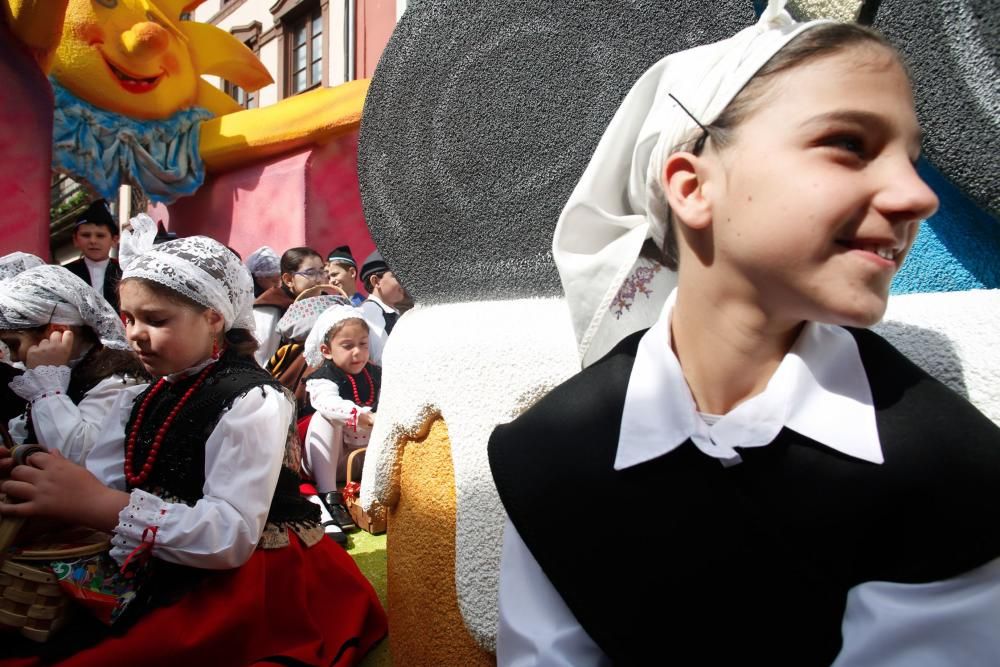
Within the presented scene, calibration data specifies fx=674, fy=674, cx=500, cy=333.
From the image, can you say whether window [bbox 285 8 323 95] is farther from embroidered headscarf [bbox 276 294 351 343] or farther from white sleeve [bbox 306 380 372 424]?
white sleeve [bbox 306 380 372 424]

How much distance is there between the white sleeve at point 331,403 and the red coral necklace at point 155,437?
5.13ft

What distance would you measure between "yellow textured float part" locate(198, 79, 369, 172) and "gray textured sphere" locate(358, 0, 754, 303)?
4.43m

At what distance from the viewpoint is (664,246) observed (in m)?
1.01

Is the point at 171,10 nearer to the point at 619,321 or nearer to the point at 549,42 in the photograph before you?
the point at 549,42

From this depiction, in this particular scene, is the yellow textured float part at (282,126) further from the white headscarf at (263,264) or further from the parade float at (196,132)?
the white headscarf at (263,264)

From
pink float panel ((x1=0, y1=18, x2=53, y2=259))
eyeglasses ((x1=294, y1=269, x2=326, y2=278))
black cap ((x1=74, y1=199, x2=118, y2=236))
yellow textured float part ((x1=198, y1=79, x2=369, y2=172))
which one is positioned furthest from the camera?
yellow textured float part ((x1=198, y1=79, x2=369, y2=172))

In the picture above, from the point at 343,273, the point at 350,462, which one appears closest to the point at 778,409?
the point at 350,462

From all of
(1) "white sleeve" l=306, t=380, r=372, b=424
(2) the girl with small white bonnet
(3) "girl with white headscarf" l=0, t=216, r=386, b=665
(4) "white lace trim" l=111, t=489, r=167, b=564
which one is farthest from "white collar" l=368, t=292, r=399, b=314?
(2) the girl with small white bonnet

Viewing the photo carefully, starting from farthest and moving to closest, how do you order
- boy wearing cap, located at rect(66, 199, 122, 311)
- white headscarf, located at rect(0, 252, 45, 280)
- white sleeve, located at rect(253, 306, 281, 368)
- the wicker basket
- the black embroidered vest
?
boy wearing cap, located at rect(66, 199, 122, 311) → white sleeve, located at rect(253, 306, 281, 368) → white headscarf, located at rect(0, 252, 45, 280) → the black embroidered vest → the wicker basket

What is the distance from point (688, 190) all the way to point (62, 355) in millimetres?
2189

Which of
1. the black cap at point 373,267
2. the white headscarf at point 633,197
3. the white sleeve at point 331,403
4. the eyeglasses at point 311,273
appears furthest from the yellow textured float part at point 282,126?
the white headscarf at point 633,197

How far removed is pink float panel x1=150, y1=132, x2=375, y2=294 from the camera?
5.80m

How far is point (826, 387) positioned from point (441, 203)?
807 millimetres

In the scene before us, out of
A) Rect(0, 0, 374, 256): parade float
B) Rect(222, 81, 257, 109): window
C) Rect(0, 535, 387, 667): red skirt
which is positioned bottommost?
Rect(0, 535, 387, 667): red skirt
